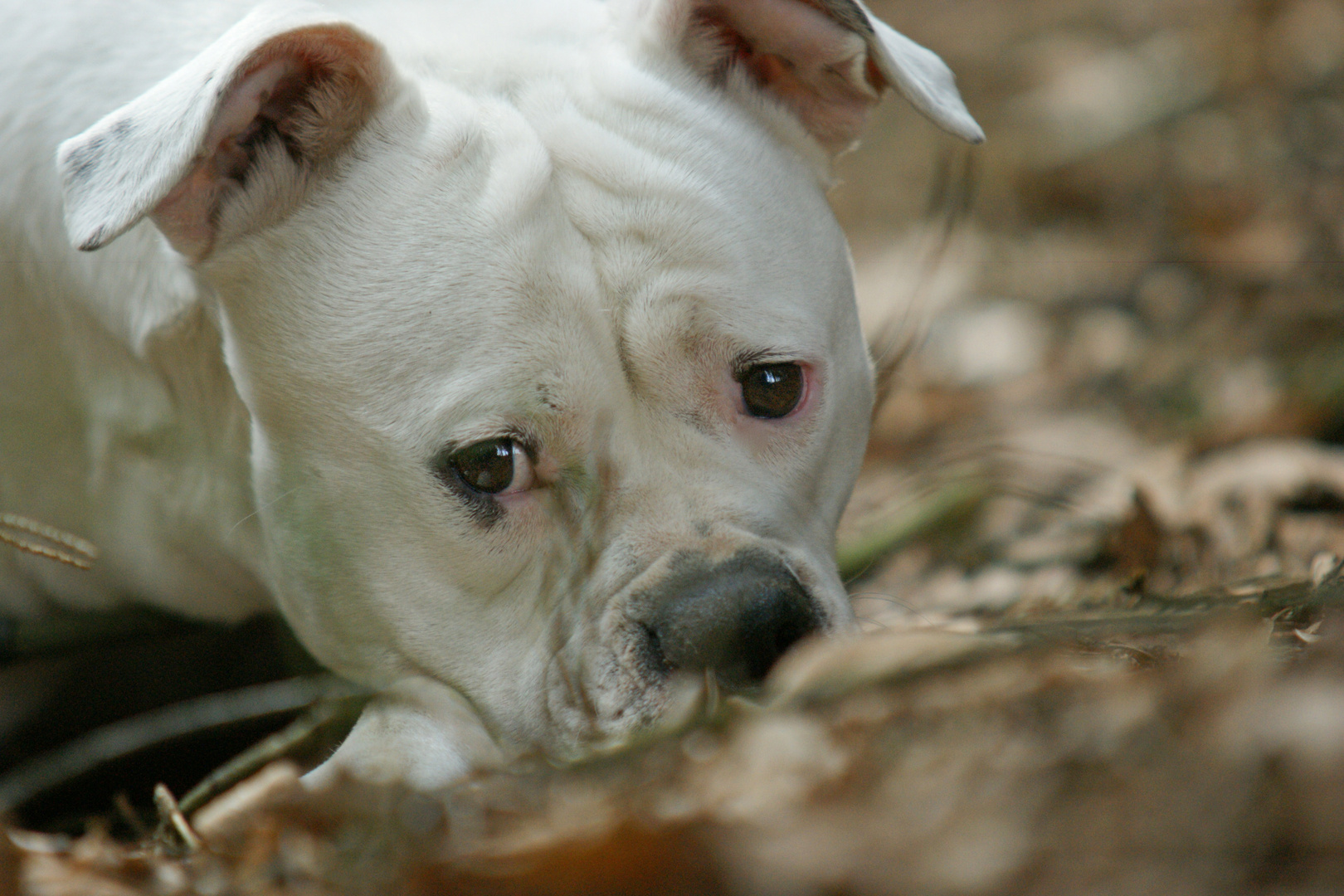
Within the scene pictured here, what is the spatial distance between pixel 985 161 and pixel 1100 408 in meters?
1.63

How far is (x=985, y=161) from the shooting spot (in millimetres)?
4906

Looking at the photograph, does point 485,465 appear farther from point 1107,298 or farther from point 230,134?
point 1107,298

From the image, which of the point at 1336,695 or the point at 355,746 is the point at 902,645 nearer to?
the point at 1336,695

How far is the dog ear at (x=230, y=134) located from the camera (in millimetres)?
1776

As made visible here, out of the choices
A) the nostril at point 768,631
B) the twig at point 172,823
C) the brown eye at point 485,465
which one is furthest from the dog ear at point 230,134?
the nostril at point 768,631

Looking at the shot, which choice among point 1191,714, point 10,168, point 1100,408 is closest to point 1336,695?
point 1191,714

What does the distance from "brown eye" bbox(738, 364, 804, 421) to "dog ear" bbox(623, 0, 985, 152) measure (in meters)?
0.56

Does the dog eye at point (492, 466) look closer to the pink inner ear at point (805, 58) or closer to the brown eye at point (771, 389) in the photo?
the brown eye at point (771, 389)

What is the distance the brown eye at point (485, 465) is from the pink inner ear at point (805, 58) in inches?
36.7

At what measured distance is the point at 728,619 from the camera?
1830mm

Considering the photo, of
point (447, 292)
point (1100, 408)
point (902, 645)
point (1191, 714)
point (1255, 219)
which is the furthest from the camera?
point (1255, 219)

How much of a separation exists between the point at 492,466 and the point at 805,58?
1.04 metres

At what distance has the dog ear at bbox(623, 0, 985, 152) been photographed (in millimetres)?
2197

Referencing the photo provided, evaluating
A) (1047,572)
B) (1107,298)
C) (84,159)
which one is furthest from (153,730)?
(1107,298)
